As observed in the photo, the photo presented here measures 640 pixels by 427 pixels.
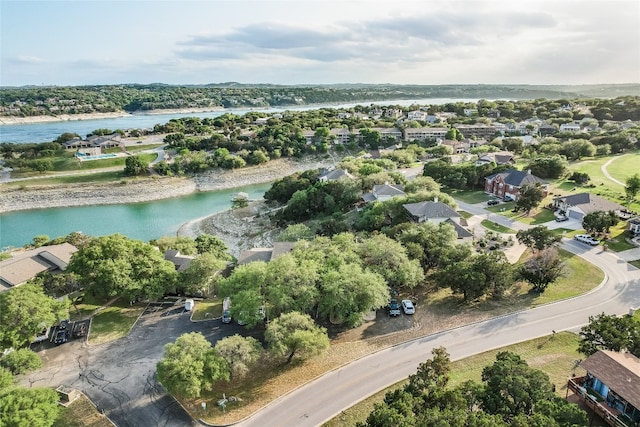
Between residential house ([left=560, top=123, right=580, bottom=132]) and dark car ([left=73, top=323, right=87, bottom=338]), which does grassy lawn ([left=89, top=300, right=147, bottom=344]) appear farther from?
residential house ([left=560, top=123, right=580, bottom=132])

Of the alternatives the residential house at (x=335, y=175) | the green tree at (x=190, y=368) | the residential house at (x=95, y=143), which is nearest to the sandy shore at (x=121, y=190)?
the residential house at (x=95, y=143)

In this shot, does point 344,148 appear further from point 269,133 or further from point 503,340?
point 503,340

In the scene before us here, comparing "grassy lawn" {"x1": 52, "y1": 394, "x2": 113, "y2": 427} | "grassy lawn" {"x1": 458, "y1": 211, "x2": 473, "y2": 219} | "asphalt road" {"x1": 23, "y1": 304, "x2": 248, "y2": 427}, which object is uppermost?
"grassy lawn" {"x1": 458, "y1": 211, "x2": 473, "y2": 219}

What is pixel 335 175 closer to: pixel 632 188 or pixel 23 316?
pixel 632 188

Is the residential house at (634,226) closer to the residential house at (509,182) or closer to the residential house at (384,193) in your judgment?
the residential house at (509,182)

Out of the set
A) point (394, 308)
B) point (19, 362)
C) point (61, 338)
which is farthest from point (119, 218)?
point (394, 308)

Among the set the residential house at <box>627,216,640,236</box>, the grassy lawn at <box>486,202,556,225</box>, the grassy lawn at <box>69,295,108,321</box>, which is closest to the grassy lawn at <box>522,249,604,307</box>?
the residential house at <box>627,216,640,236</box>
